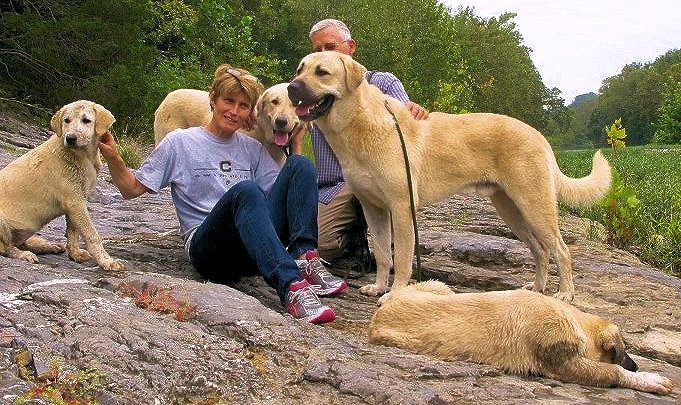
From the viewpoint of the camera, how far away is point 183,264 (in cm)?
517

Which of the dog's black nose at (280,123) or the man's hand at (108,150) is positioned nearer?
the man's hand at (108,150)

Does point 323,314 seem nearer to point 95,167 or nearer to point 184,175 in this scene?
point 184,175

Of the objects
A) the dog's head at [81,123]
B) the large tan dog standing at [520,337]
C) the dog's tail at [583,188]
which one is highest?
the dog's head at [81,123]

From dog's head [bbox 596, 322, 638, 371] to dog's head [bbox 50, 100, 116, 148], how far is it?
3.33 metres

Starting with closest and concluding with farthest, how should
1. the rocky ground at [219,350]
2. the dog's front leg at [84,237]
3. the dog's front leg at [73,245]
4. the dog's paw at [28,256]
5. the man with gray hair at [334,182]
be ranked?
the rocky ground at [219,350], the dog's paw at [28,256], the dog's front leg at [84,237], the dog's front leg at [73,245], the man with gray hair at [334,182]

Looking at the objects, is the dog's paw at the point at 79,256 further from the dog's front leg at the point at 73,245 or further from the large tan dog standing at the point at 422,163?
the large tan dog standing at the point at 422,163

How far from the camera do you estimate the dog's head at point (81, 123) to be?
463cm

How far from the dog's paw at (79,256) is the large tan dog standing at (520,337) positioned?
222 centimetres

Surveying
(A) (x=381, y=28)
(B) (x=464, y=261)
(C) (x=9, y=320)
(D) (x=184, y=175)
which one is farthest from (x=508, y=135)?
(A) (x=381, y=28)

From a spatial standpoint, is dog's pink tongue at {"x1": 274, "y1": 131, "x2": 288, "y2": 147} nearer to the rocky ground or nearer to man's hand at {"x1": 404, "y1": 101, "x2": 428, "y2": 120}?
man's hand at {"x1": 404, "y1": 101, "x2": 428, "y2": 120}

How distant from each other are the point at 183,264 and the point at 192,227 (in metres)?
0.40

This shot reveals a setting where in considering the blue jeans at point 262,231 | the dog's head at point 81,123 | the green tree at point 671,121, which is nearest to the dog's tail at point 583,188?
the blue jeans at point 262,231

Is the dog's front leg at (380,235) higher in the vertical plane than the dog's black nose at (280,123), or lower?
lower

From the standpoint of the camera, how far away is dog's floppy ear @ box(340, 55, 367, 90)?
4.90 metres
